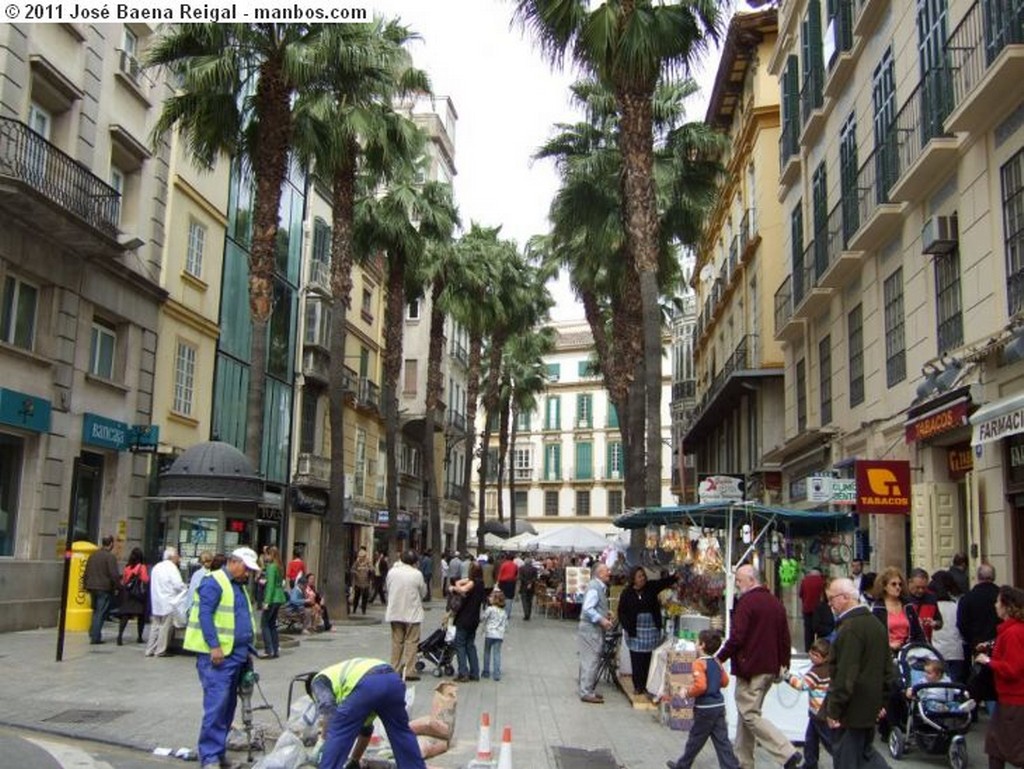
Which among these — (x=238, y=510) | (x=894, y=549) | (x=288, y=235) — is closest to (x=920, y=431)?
(x=894, y=549)

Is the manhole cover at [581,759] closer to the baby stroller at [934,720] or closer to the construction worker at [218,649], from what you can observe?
the baby stroller at [934,720]

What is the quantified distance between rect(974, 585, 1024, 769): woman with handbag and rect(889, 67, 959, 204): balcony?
26.7 ft

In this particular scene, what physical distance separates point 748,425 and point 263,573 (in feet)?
57.4

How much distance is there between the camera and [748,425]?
2994cm

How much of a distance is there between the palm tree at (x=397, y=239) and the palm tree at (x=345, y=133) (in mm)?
2719

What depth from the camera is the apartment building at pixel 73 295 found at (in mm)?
17125

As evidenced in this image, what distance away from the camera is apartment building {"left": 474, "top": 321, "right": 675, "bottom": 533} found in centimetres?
7694

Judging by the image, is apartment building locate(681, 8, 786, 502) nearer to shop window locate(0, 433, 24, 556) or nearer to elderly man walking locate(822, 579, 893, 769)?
shop window locate(0, 433, 24, 556)

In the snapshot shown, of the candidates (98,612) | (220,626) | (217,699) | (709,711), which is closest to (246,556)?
(220,626)


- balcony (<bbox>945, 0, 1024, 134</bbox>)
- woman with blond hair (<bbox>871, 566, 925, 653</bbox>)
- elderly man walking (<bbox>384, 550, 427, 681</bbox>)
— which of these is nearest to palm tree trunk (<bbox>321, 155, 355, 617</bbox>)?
elderly man walking (<bbox>384, 550, 427, 681</bbox>)

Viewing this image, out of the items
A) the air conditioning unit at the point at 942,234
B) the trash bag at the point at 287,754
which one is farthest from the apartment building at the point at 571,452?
the trash bag at the point at 287,754

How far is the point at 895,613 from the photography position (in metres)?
9.93

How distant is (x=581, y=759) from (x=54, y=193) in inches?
543

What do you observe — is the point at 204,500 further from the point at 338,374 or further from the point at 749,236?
the point at 749,236
